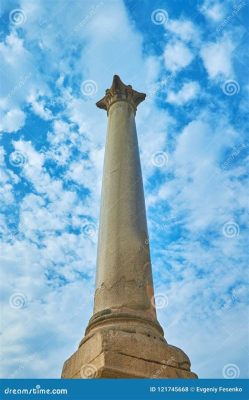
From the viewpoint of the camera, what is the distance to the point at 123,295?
971 cm

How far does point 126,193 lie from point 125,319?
13.9 ft

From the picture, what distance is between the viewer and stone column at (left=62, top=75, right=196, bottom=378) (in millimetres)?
7957

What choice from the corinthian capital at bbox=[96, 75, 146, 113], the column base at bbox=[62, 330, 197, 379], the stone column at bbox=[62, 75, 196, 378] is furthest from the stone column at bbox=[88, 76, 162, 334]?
the corinthian capital at bbox=[96, 75, 146, 113]

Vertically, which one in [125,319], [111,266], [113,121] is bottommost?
[125,319]

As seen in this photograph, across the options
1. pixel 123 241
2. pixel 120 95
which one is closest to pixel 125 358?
pixel 123 241

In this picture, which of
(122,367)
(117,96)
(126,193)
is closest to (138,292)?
(122,367)

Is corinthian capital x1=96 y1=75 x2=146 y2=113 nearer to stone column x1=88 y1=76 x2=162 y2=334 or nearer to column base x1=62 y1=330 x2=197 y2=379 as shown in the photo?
stone column x1=88 y1=76 x2=162 y2=334

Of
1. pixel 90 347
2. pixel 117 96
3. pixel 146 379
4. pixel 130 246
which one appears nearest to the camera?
pixel 146 379

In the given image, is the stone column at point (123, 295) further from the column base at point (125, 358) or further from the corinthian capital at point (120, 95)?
the corinthian capital at point (120, 95)

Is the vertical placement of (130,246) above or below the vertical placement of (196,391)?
above

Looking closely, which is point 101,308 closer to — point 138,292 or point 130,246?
point 138,292

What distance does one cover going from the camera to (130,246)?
35.2 ft

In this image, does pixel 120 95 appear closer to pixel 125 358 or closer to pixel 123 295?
pixel 123 295

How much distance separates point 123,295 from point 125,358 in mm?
2037
